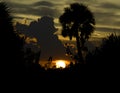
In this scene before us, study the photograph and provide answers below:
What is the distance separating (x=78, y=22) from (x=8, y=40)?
3038 centimetres

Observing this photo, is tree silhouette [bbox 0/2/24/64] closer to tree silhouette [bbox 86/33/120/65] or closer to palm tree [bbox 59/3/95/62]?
tree silhouette [bbox 86/33/120/65]

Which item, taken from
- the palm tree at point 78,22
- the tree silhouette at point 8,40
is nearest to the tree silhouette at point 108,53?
the tree silhouette at point 8,40

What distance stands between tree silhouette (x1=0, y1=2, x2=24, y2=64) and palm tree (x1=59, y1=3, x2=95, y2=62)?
2791cm

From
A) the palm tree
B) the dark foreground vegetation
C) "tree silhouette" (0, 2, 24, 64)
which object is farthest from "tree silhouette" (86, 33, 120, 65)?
the palm tree

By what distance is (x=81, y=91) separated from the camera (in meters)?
26.0

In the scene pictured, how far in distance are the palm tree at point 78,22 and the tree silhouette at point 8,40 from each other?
1099 inches

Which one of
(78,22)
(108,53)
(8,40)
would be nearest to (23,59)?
(8,40)

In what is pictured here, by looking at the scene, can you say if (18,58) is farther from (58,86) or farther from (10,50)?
(58,86)

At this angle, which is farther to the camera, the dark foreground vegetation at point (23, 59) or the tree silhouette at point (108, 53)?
the tree silhouette at point (108, 53)

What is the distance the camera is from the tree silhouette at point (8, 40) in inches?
893

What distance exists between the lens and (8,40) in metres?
23.3

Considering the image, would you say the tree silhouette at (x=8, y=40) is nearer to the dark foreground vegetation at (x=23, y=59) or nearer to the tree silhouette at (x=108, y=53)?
the dark foreground vegetation at (x=23, y=59)

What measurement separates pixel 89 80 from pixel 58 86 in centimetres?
347

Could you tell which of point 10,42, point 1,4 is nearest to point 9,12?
point 1,4
